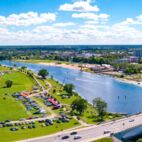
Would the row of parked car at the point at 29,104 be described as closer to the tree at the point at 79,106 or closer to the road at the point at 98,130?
the tree at the point at 79,106

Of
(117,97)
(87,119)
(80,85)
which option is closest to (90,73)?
(80,85)

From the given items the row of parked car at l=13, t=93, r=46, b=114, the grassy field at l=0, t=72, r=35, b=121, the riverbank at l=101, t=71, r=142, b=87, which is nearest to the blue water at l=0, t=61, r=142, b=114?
the riverbank at l=101, t=71, r=142, b=87

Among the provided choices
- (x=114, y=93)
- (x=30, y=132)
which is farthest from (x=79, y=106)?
(x=114, y=93)

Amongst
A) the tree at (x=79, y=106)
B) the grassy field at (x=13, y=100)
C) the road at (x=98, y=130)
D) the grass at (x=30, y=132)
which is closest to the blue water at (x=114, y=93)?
the tree at (x=79, y=106)

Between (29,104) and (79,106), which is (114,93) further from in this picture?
(79,106)

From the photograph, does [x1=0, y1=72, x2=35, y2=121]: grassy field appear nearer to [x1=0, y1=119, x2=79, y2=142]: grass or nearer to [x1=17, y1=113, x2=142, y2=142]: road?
[x1=0, y1=119, x2=79, y2=142]: grass
